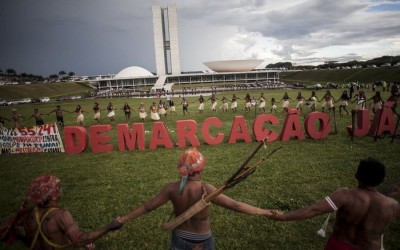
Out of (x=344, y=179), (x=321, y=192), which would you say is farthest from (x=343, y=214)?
(x=344, y=179)

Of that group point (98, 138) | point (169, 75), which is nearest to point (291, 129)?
point (98, 138)

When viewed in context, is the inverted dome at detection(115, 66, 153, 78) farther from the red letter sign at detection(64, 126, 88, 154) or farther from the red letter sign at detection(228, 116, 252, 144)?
the red letter sign at detection(228, 116, 252, 144)

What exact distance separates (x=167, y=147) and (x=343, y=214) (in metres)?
11.9

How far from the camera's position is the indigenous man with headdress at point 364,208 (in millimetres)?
3611

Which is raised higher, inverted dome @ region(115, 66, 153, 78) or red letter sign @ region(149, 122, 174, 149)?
inverted dome @ region(115, 66, 153, 78)

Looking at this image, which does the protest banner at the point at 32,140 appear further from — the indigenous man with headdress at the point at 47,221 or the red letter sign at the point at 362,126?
the red letter sign at the point at 362,126

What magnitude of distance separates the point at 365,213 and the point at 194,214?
Answer: 2.25 m

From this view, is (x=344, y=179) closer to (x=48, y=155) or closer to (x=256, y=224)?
(x=256, y=224)

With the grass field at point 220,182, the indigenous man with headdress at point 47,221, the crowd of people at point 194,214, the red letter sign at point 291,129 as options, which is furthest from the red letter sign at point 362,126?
the indigenous man with headdress at point 47,221

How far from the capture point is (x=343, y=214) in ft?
12.3

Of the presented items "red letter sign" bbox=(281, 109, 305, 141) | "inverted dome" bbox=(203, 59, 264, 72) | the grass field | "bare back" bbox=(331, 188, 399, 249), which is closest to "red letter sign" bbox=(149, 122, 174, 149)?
the grass field

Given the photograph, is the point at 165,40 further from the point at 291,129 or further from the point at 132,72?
the point at 291,129

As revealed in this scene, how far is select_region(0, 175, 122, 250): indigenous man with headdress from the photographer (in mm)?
3623

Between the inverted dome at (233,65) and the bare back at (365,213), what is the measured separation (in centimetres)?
14004
